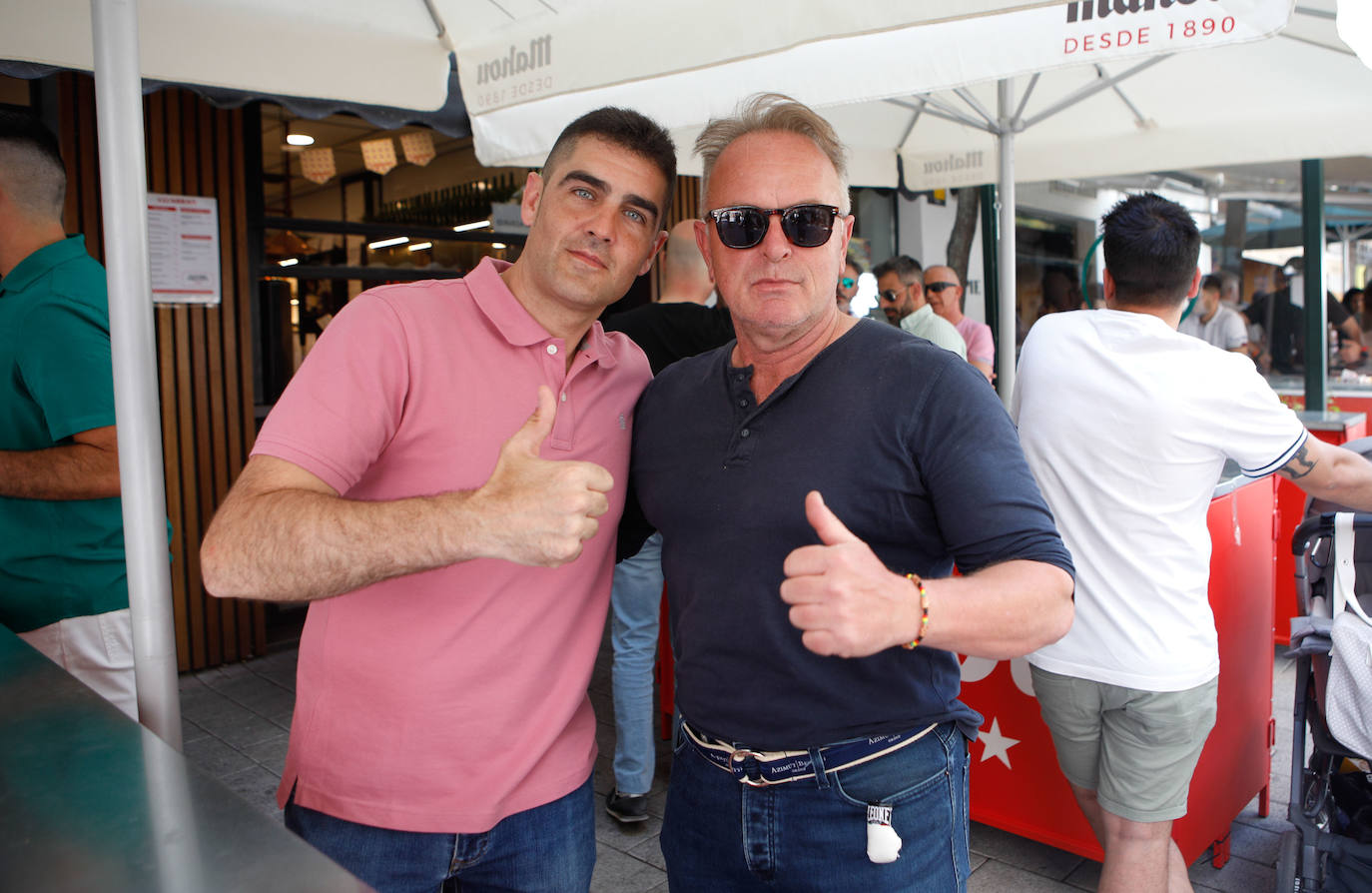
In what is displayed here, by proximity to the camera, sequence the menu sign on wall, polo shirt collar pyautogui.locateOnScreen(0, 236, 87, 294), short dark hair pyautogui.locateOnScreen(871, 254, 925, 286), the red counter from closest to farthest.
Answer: polo shirt collar pyautogui.locateOnScreen(0, 236, 87, 294)
the red counter
the menu sign on wall
short dark hair pyautogui.locateOnScreen(871, 254, 925, 286)

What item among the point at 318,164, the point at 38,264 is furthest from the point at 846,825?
the point at 318,164

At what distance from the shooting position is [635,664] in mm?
3502

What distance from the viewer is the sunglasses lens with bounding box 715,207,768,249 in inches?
67.0

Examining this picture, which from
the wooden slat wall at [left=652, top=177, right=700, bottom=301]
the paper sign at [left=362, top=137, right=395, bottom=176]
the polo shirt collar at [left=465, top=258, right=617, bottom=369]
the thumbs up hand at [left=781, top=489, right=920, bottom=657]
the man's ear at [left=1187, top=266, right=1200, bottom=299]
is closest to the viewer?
the thumbs up hand at [left=781, top=489, right=920, bottom=657]

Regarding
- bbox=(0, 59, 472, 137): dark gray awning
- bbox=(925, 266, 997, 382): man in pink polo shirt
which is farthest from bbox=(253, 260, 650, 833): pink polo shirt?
bbox=(925, 266, 997, 382): man in pink polo shirt

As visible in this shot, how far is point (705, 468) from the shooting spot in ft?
5.41

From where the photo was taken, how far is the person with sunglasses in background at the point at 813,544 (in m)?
1.41

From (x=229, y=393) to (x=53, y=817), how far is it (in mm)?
4525

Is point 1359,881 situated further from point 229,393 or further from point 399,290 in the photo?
point 229,393

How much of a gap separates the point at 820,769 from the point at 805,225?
3.12 ft

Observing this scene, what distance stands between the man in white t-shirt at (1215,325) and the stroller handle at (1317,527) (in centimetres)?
524

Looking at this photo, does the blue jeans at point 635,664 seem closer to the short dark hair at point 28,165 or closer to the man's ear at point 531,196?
the man's ear at point 531,196

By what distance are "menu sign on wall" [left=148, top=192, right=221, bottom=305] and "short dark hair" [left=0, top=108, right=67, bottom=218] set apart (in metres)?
2.59

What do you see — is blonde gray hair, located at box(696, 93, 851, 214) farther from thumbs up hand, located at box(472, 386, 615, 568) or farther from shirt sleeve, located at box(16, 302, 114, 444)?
shirt sleeve, located at box(16, 302, 114, 444)
